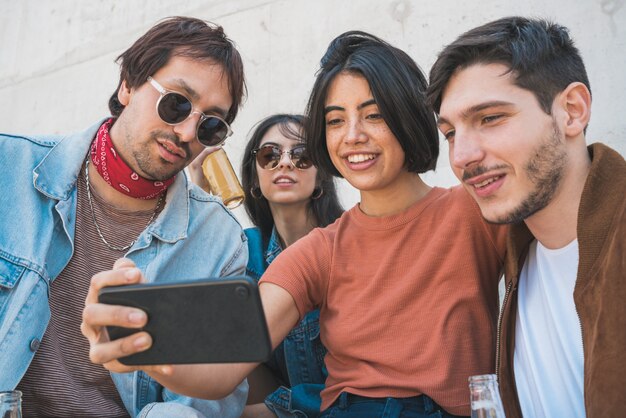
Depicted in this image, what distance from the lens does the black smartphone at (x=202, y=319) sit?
1.13 metres

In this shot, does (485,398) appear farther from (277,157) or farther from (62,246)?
(277,157)

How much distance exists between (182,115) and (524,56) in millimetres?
1402

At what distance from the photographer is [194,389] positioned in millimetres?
1746

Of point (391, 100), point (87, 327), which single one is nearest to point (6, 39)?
point (391, 100)

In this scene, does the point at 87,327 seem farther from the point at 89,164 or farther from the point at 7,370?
the point at 89,164

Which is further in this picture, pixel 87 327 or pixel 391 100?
pixel 391 100

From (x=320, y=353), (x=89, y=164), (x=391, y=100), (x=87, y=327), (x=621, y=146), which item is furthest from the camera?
(x=621, y=146)

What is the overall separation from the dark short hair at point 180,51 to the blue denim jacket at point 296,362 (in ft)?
2.59

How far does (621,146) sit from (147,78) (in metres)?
2.67

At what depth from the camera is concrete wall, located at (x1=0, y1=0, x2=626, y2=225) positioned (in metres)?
3.62

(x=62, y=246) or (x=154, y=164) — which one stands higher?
(x=154, y=164)

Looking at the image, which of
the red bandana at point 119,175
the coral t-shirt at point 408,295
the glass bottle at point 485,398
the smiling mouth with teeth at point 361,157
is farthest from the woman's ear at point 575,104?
the red bandana at point 119,175

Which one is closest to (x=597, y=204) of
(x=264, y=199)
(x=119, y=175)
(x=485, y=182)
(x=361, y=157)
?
(x=485, y=182)

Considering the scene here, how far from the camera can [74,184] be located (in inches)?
98.3
